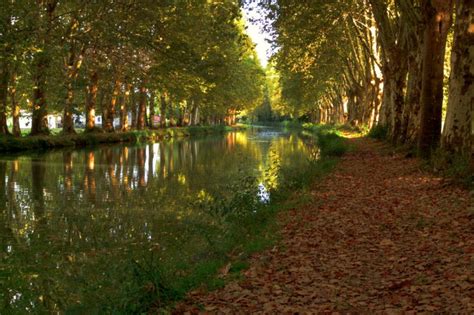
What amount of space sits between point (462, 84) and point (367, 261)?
6.93 meters

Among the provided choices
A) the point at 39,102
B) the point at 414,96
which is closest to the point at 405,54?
the point at 414,96

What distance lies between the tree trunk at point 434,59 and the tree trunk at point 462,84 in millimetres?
3126

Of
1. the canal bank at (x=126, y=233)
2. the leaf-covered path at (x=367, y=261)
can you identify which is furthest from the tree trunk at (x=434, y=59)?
the leaf-covered path at (x=367, y=261)

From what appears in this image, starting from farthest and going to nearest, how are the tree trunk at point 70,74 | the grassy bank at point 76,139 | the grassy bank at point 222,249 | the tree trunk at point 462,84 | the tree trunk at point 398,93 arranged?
the tree trunk at point 70,74 → the grassy bank at point 76,139 → the tree trunk at point 398,93 → the tree trunk at point 462,84 → the grassy bank at point 222,249

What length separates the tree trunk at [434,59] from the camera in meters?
16.0

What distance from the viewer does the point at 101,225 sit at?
37.6 ft

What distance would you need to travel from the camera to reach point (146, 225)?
1155cm

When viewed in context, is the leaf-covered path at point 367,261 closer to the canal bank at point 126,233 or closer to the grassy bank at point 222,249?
the grassy bank at point 222,249

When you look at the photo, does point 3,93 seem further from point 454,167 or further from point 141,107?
point 454,167

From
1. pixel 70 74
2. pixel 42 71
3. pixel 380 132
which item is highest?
pixel 70 74

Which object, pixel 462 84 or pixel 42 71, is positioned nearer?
pixel 462 84

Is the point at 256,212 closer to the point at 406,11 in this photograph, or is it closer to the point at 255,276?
the point at 255,276

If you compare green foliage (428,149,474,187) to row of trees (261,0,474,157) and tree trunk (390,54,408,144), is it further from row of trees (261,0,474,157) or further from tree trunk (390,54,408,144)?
tree trunk (390,54,408,144)

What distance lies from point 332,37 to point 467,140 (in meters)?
22.0
